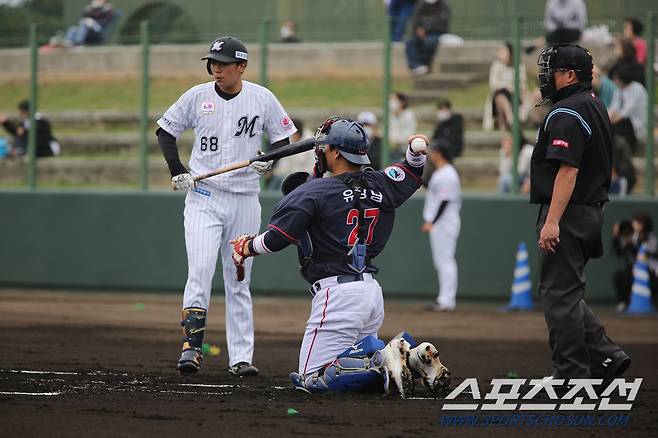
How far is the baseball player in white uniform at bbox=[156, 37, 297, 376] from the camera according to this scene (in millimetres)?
8898

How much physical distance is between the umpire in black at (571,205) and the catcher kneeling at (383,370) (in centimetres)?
93

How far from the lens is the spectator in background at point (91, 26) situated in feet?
62.2

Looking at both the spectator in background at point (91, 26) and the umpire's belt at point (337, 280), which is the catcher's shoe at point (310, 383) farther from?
the spectator in background at point (91, 26)

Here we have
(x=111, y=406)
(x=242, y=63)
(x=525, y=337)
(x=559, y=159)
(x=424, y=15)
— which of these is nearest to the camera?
(x=111, y=406)

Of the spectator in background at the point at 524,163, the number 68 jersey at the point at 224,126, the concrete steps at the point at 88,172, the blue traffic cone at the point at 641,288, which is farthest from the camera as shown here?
the concrete steps at the point at 88,172

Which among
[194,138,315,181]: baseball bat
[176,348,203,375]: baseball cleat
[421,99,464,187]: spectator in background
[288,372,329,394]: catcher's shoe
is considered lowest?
[176,348,203,375]: baseball cleat

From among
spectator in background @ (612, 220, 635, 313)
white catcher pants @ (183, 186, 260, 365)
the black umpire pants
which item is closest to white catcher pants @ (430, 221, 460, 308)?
spectator in background @ (612, 220, 635, 313)

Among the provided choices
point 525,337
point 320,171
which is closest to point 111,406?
point 320,171

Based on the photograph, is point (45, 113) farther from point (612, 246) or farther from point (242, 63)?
point (242, 63)

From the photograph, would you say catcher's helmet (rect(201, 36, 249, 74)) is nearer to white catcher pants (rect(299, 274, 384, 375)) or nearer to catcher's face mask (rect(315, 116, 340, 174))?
catcher's face mask (rect(315, 116, 340, 174))

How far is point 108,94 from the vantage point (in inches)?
730

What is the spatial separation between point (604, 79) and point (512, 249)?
2658 mm

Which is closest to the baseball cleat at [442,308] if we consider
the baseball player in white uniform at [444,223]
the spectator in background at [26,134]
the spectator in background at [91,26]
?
the baseball player in white uniform at [444,223]

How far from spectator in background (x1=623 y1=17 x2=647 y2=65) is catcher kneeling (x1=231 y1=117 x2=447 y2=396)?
9297mm
